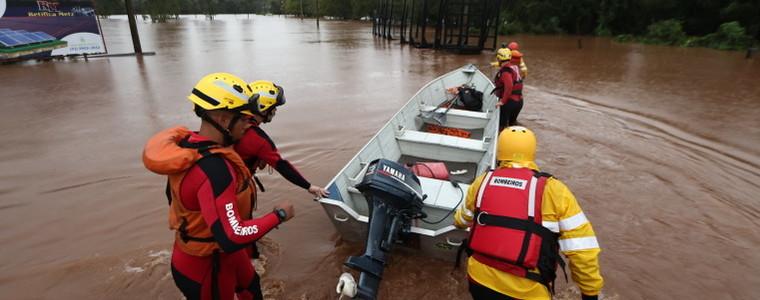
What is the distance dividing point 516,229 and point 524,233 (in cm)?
4

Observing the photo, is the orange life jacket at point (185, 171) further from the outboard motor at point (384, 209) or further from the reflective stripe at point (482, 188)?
the reflective stripe at point (482, 188)

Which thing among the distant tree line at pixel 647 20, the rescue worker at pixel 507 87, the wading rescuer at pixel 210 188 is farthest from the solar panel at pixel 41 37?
the distant tree line at pixel 647 20

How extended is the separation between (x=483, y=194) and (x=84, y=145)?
751 cm

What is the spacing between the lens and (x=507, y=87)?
20.4 ft

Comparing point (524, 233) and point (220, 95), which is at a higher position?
point (220, 95)

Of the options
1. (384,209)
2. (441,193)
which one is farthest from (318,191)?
(441,193)

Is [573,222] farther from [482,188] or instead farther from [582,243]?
[482,188]

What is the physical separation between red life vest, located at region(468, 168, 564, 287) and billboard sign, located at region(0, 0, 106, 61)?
18.6m

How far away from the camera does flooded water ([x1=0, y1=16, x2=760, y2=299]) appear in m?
3.55

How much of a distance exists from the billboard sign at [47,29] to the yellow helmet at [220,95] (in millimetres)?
17507

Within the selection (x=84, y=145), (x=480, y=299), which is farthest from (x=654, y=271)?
(x=84, y=145)

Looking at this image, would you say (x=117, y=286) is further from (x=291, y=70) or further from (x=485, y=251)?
(x=291, y=70)

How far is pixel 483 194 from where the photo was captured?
6.81ft

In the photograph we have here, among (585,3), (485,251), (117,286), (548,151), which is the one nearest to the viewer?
(485,251)
